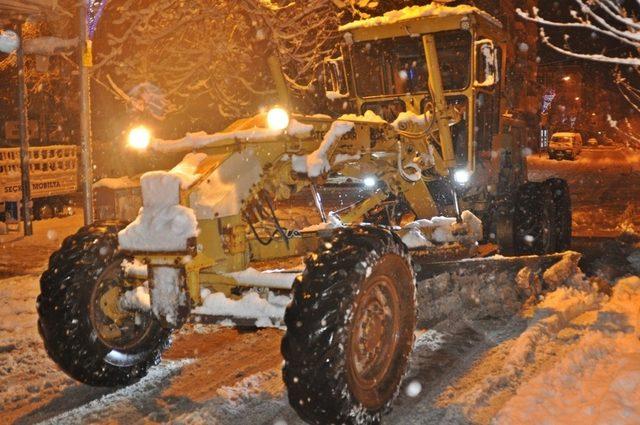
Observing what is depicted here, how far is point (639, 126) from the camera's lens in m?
69.7

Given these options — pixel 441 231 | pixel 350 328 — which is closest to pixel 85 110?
pixel 441 231

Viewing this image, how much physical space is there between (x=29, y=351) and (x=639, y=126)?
7277 cm

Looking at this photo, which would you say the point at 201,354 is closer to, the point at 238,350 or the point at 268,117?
the point at 238,350

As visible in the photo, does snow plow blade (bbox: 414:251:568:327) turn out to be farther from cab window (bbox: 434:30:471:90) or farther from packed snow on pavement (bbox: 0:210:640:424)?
cab window (bbox: 434:30:471:90)

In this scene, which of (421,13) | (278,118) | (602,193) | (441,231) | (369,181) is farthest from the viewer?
(602,193)

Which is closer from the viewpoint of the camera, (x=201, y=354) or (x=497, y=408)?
(x=497, y=408)

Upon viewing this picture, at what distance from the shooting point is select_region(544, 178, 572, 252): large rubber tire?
10.2 metres

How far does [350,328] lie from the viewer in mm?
4270

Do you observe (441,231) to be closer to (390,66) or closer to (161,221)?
(390,66)

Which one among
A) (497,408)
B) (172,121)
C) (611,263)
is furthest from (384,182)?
(172,121)

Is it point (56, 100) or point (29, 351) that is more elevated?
point (56, 100)

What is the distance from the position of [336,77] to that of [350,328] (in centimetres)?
495

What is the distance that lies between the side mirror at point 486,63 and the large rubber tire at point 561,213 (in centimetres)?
286

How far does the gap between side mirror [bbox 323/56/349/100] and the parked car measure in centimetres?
4013
